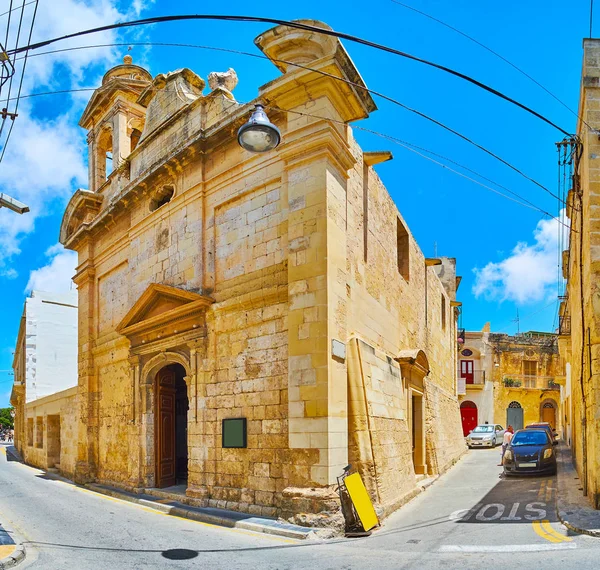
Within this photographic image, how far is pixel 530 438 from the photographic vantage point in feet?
48.4

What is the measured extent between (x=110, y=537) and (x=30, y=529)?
1603mm

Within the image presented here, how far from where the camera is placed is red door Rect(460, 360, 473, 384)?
36.2 meters

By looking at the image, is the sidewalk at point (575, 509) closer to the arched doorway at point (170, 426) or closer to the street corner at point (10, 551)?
the street corner at point (10, 551)

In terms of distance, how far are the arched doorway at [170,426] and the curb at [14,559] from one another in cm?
602

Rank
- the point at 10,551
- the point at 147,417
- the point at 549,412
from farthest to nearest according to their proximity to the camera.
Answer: the point at 549,412
the point at 147,417
the point at 10,551

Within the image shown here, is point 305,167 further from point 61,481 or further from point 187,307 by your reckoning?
point 61,481

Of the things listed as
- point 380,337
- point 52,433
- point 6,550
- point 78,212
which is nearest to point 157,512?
point 6,550

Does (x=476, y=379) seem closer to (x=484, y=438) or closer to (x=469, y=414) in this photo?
(x=469, y=414)

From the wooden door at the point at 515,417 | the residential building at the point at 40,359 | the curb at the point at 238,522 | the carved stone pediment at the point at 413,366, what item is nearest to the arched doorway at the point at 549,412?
the wooden door at the point at 515,417

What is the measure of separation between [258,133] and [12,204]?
4.42 metres

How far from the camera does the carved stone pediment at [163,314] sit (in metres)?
11.1

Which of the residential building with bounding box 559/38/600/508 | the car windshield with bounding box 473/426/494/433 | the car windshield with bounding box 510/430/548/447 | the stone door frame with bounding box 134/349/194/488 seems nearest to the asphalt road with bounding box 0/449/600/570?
the stone door frame with bounding box 134/349/194/488

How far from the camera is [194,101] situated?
12117 mm

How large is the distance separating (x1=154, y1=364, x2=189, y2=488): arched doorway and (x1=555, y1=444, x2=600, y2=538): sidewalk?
7977mm
